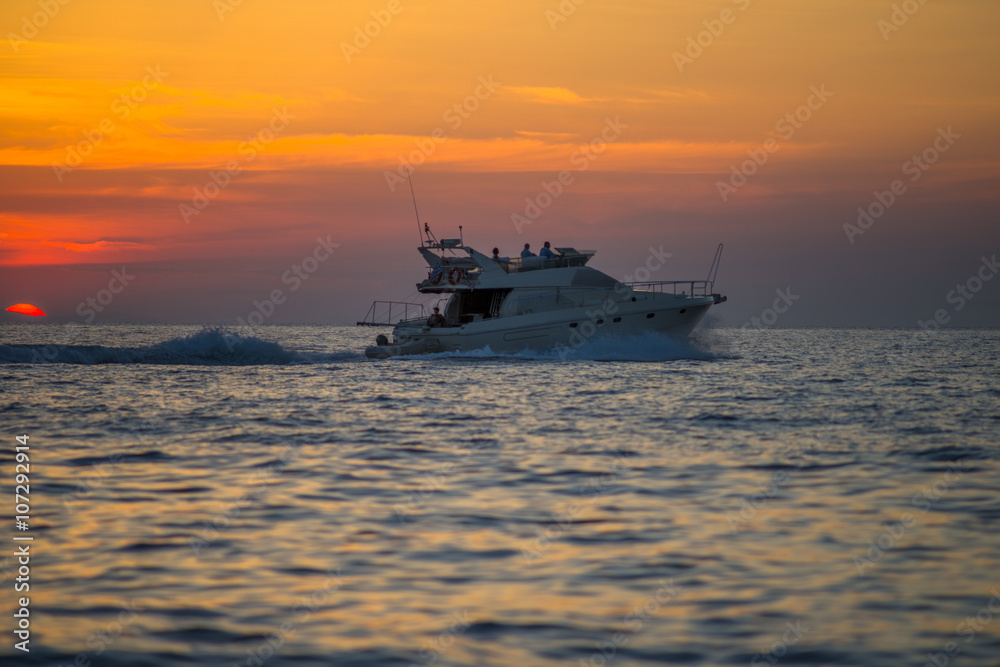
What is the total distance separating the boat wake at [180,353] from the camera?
128 ft

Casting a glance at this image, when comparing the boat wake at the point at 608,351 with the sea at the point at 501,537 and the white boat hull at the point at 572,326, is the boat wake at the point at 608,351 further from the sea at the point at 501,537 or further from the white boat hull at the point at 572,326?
the sea at the point at 501,537

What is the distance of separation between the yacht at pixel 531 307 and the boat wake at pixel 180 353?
5977 millimetres

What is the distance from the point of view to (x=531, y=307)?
37531 millimetres

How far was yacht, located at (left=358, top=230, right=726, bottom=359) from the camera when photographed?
36.8m

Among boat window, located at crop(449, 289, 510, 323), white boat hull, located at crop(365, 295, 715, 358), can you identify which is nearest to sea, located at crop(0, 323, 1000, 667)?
white boat hull, located at crop(365, 295, 715, 358)

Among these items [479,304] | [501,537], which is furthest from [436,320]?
[501,537]

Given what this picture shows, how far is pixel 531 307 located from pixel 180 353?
55.4 feet

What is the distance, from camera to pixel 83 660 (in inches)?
220

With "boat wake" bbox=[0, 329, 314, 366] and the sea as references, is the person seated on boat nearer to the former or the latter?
"boat wake" bbox=[0, 329, 314, 366]

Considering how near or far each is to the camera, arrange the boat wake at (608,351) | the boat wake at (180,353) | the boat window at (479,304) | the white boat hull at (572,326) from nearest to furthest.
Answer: the white boat hull at (572,326), the boat wake at (608,351), the boat window at (479,304), the boat wake at (180,353)

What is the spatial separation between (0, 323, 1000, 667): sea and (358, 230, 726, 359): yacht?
17188 mm

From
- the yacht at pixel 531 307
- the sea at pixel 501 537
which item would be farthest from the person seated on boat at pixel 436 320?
the sea at pixel 501 537

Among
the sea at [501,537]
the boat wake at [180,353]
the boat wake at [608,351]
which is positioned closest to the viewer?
the sea at [501,537]

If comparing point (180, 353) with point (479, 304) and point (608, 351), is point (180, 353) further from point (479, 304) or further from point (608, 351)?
point (608, 351)
